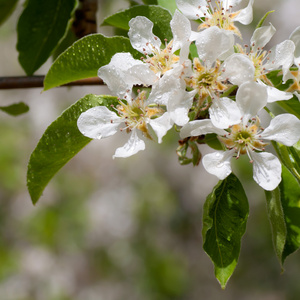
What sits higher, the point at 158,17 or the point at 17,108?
the point at 158,17

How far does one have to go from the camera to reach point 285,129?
2.37ft

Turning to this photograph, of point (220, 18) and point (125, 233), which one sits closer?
point (220, 18)

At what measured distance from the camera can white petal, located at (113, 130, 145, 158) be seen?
73 centimetres

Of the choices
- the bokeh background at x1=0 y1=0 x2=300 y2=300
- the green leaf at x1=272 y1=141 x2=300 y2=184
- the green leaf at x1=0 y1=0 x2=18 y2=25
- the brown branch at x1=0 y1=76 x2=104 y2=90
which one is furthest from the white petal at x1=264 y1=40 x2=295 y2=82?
the bokeh background at x1=0 y1=0 x2=300 y2=300

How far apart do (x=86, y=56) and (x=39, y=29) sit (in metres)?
0.40

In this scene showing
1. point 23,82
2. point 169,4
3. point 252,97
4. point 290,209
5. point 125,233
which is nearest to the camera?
point 252,97

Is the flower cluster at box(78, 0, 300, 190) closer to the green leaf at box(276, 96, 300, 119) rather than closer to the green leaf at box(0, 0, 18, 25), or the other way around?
the green leaf at box(276, 96, 300, 119)

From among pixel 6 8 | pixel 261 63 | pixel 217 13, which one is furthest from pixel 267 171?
pixel 6 8

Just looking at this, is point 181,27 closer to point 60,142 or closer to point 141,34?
point 141,34

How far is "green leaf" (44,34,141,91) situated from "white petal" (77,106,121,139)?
72 mm

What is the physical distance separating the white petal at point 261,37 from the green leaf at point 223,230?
22cm

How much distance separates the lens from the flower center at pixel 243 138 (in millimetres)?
747

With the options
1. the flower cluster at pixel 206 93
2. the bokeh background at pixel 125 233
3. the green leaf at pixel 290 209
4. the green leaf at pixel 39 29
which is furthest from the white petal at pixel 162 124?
the bokeh background at pixel 125 233

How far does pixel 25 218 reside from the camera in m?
3.38
